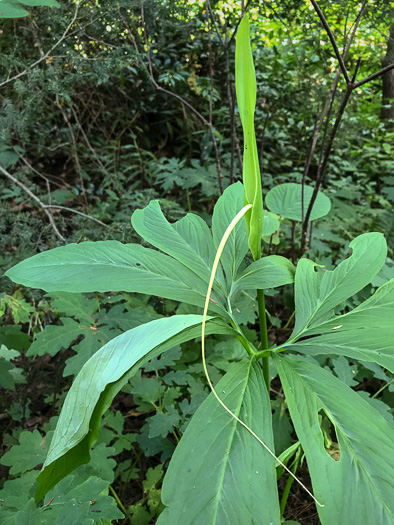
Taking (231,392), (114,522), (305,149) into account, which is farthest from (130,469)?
(305,149)

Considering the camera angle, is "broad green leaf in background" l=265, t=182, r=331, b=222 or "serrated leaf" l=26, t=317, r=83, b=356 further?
"broad green leaf in background" l=265, t=182, r=331, b=222

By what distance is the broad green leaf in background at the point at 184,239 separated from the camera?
798mm

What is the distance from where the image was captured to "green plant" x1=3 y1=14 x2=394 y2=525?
1.57ft

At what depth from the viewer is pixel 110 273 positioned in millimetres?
753

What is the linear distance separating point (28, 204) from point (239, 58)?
7.78 feet

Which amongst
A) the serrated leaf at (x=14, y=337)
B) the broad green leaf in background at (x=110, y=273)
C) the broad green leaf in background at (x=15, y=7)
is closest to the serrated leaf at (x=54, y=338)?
the serrated leaf at (x=14, y=337)

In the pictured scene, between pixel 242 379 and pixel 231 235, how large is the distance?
344 millimetres

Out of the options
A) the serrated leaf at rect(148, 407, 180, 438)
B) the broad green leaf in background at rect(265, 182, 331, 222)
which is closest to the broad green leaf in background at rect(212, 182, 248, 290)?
Result: the serrated leaf at rect(148, 407, 180, 438)

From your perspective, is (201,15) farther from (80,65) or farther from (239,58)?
(239,58)

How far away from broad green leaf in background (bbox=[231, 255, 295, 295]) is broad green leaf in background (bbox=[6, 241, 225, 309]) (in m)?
0.07

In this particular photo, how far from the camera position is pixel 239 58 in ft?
1.83

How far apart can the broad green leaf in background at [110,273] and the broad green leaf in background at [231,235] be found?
0.08m

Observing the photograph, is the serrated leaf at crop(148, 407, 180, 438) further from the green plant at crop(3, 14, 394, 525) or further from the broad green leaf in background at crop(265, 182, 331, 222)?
the broad green leaf in background at crop(265, 182, 331, 222)

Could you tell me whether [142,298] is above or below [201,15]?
below
